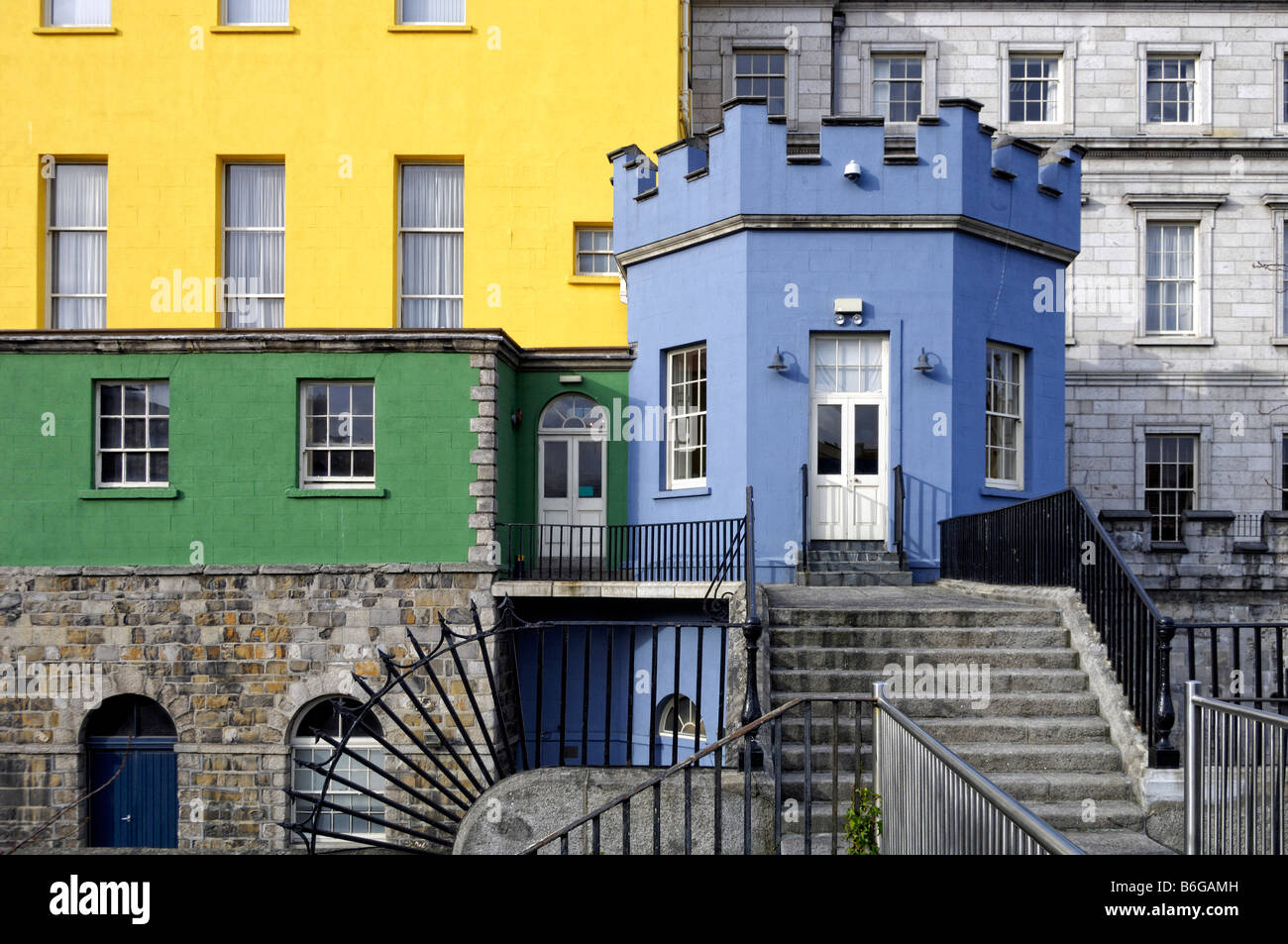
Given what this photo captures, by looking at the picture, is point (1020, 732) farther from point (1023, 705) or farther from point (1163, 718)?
point (1163, 718)

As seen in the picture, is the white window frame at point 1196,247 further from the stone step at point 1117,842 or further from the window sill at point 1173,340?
the stone step at point 1117,842

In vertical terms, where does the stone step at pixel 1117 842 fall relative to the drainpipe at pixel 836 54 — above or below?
below

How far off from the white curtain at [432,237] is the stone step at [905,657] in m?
11.5

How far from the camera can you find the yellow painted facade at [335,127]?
18.3m

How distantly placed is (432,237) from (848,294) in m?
8.19

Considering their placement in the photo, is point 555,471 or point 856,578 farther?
point 555,471

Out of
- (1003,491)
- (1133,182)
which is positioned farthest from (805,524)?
(1133,182)

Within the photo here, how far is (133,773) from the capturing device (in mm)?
13406

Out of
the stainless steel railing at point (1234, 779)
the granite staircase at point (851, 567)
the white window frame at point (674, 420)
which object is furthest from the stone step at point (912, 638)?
the white window frame at point (674, 420)

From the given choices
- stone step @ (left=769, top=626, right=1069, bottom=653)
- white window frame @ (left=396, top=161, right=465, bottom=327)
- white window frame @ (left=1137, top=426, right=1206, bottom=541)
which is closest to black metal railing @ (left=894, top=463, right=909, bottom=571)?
stone step @ (left=769, top=626, right=1069, bottom=653)

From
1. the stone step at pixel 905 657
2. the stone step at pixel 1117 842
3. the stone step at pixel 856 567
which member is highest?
the stone step at pixel 856 567

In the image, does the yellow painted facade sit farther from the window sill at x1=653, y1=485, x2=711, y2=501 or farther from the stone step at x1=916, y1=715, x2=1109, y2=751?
the stone step at x1=916, y1=715, x2=1109, y2=751

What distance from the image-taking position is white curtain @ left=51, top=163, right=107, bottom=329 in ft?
61.4
